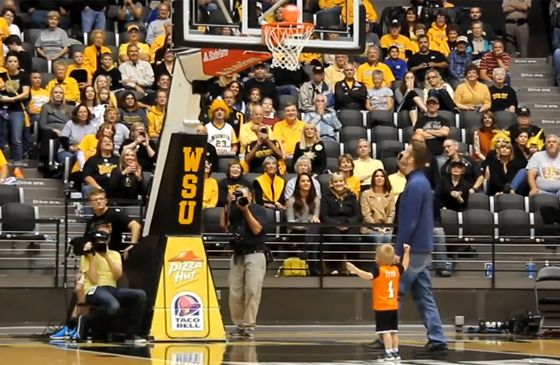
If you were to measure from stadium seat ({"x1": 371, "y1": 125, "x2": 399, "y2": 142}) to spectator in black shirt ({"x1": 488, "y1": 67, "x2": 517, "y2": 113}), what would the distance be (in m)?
2.43

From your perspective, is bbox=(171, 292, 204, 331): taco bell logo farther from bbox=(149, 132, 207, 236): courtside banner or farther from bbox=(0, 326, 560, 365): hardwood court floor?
bbox=(149, 132, 207, 236): courtside banner

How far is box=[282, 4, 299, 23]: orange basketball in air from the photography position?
15159 mm

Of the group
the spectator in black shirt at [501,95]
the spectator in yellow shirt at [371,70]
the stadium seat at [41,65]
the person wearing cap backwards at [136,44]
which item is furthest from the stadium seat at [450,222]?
the stadium seat at [41,65]

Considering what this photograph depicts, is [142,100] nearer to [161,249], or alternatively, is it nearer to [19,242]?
[19,242]

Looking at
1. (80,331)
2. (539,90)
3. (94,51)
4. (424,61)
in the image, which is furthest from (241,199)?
(539,90)

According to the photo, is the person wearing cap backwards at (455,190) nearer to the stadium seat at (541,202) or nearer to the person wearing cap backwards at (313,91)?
the stadium seat at (541,202)

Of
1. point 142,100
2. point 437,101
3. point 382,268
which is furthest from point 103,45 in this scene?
point 382,268

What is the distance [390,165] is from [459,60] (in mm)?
4883

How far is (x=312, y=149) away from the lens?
20844 millimetres

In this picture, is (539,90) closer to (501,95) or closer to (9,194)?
(501,95)

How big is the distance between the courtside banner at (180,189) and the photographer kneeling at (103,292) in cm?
59

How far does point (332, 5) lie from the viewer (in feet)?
80.7

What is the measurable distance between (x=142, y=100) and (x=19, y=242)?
4.62 meters

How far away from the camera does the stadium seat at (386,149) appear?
70.6ft
